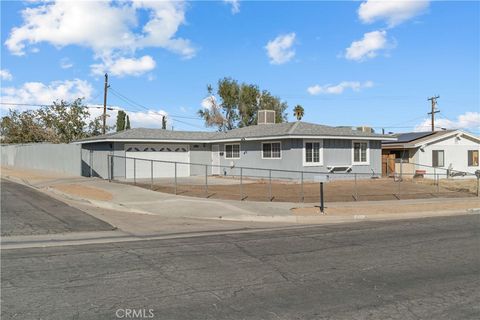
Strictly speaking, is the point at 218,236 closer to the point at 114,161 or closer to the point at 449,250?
the point at 449,250

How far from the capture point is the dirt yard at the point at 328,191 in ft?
66.4

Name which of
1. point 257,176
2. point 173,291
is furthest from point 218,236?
point 257,176

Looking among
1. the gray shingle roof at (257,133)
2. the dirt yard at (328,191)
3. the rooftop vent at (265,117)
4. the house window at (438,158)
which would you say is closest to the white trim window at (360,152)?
the gray shingle roof at (257,133)

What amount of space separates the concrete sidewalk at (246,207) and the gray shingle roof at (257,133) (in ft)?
29.0

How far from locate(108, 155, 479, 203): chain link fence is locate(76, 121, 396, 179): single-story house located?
5.1 inches

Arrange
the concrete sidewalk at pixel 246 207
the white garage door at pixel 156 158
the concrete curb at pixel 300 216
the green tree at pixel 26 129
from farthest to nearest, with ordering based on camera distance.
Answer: the green tree at pixel 26 129 < the white garage door at pixel 156 158 < the concrete sidewalk at pixel 246 207 < the concrete curb at pixel 300 216

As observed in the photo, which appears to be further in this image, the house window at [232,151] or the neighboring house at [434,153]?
the neighboring house at [434,153]

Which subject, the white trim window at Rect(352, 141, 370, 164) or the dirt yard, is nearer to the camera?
the dirt yard

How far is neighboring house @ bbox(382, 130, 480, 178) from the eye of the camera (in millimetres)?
35812

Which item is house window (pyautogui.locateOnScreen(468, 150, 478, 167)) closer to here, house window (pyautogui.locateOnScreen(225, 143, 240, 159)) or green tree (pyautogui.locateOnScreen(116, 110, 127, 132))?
house window (pyautogui.locateOnScreen(225, 143, 240, 159))

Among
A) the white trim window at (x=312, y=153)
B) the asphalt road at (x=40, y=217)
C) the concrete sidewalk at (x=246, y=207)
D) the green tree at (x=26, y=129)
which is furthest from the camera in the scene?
the green tree at (x=26, y=129)

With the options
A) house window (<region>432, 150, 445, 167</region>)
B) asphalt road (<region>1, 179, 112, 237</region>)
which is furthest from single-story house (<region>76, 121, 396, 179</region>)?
asphalt road (<region>1, 179, 112, 237</region>)

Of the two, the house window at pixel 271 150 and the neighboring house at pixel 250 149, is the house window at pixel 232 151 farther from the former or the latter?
the house window at pixel 271 150

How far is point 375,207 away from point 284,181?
10.3 meters
